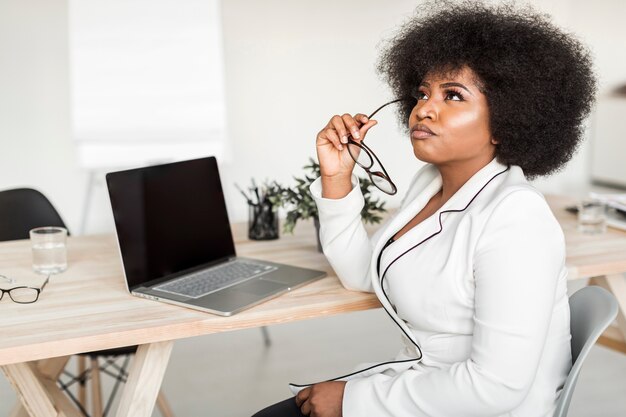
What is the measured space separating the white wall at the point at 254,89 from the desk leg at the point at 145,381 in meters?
3.09

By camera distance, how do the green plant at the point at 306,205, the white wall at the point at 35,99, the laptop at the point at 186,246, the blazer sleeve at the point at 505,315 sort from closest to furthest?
the blazer sleeve at the point at 505,315, the laptop at the point at 186,246, the green plant at the point at 306,205, the white wall at the point at 35,99

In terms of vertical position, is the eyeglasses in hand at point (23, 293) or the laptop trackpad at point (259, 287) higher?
the eyeglasses in hand at point (23, 293)

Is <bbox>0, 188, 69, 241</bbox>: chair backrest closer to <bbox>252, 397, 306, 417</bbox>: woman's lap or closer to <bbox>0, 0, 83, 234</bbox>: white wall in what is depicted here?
<bbox>252, 397, 306, 417</bbox>: woman's lap

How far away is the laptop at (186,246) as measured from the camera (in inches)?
70.6

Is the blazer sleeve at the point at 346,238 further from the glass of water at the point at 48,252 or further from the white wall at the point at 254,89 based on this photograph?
the white wall at the point at 254,89

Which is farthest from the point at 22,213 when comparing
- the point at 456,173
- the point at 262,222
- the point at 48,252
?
the point at 456,173

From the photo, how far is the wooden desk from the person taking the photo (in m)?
1.52

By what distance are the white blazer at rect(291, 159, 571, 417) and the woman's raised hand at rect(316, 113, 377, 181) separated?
19 cm

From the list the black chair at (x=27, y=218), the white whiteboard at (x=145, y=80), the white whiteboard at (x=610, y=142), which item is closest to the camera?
the black chair at (x=27, y=218)

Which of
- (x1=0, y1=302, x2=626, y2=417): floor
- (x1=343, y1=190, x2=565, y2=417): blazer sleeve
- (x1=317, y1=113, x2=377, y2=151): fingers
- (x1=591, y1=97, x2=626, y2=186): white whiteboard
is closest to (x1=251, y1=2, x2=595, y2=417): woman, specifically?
(x1=343, y1=190, x2=565, y2=417): blazer sleeve

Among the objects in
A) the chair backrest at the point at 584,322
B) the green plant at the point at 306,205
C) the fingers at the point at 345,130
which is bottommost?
→ the chair backrest at the point at 584,322

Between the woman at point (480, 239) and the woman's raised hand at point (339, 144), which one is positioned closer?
the woman at point (480, 239)

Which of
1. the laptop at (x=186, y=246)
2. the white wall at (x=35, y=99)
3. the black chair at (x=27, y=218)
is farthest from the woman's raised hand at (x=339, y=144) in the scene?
the white wall at (x=35, y=99)

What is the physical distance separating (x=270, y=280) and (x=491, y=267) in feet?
2.09
